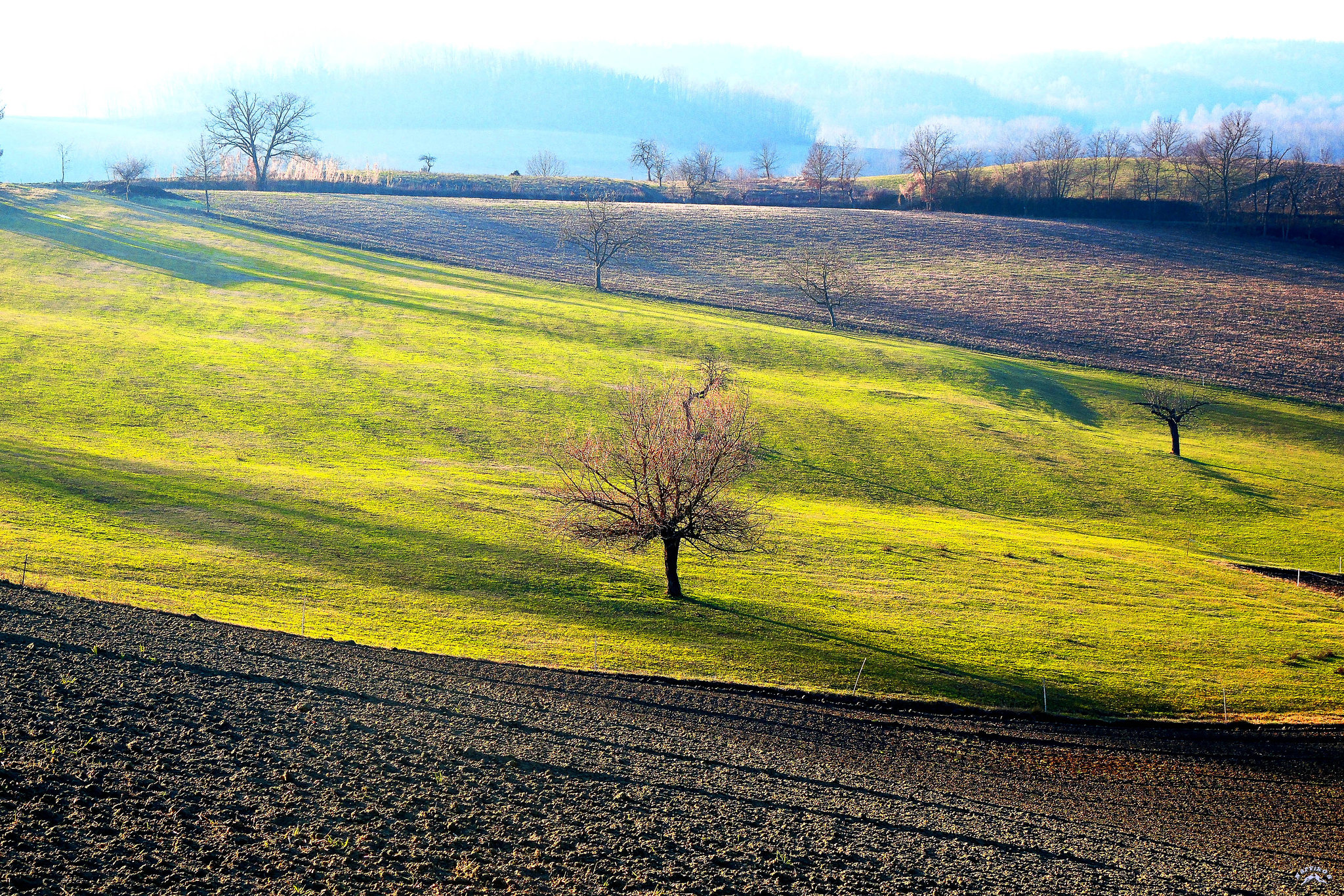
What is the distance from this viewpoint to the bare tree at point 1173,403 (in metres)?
59.4

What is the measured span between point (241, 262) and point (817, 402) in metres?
63.8

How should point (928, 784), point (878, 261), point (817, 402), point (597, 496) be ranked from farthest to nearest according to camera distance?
point (878, 261)
point (817, 402)
point (597, 496)
point (928, 784)

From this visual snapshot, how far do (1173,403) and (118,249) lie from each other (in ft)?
329

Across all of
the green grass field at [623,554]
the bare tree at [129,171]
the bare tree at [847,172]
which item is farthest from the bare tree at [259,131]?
the bare tree at [847,172]

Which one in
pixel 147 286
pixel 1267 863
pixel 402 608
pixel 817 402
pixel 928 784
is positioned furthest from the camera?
pixel 147 286

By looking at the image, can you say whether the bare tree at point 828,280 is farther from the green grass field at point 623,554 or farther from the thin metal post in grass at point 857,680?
the thin metal post in grass at point 857,680

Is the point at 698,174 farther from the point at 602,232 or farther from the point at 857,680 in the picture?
the point at 857,680

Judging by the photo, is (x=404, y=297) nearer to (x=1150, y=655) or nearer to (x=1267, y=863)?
(x=1150, y=655)

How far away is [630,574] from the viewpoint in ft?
121

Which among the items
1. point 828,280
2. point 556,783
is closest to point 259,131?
point 828,280

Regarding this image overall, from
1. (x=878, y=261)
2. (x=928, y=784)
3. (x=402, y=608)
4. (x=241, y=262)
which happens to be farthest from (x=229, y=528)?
(x=878, y=261)

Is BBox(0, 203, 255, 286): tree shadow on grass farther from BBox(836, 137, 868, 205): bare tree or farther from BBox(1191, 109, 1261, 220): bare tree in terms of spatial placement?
BBox(1191, 109, 1261, 220): bare tree

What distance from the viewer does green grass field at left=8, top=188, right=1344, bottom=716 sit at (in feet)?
101

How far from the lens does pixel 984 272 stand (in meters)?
103
